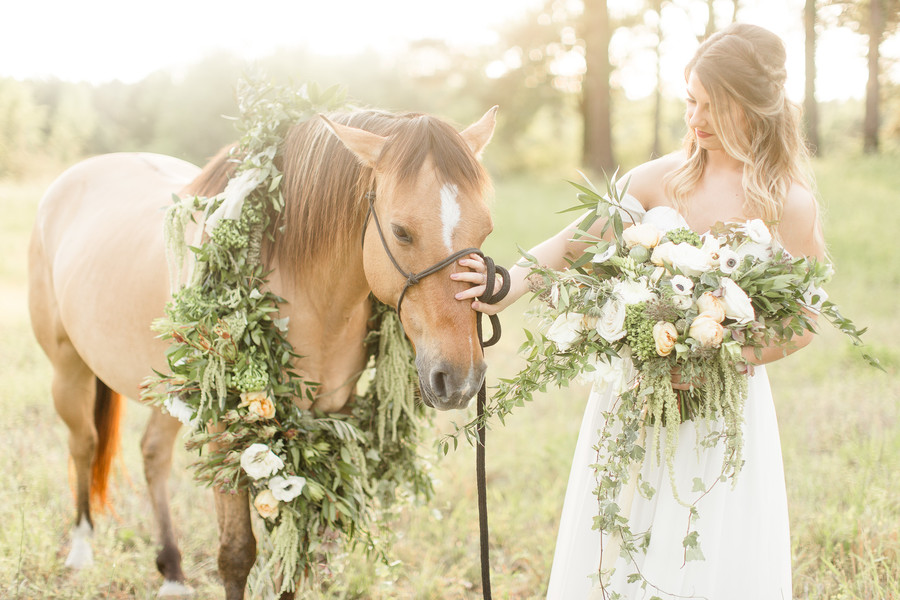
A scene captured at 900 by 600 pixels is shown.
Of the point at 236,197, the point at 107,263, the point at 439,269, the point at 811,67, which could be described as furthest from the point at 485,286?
the point at 811,67

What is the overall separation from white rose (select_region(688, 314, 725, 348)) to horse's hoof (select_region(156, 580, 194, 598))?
8.70ft

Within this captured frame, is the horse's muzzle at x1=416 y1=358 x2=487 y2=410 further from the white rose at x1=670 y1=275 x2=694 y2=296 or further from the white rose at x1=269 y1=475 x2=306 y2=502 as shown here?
the white rose at x1=269 y1=475 x2=306 y2=502

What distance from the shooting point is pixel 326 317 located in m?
2.37

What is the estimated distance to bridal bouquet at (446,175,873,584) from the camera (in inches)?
69.3

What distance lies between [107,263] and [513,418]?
308 centimetres

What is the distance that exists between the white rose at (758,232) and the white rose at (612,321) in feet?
1.37

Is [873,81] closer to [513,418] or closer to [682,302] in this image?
[513,418]

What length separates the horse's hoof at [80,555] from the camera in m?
3.22

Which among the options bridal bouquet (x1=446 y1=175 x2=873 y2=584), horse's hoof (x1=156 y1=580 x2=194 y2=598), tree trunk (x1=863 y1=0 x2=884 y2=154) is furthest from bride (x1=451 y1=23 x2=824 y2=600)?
tree trunk (x1=863 y1=0 x2=884 y2=154)

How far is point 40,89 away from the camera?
20.7 meters

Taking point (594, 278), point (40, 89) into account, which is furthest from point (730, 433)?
point (40, 89)

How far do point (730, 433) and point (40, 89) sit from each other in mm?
24513

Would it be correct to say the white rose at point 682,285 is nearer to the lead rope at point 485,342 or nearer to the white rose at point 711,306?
the white rose at point 711,306

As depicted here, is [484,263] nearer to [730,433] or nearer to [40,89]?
[730,433]
